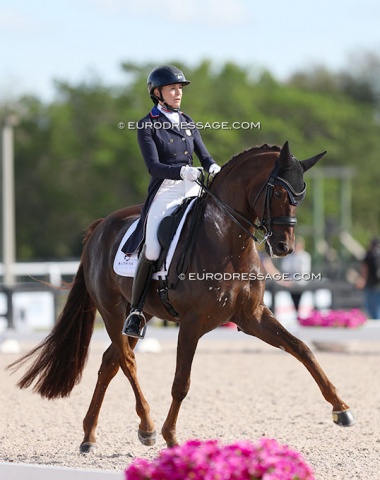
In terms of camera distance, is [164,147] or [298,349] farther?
[164,147]

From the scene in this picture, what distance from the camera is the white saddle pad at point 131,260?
22.0ft

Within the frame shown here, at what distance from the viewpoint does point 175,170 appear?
258 inches

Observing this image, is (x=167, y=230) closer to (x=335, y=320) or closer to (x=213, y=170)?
(x=213, y=170)

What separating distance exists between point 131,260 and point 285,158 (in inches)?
61.4

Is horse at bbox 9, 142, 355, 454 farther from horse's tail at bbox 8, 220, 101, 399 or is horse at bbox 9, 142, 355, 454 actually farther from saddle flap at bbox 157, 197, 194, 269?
horse's tail at bbox 8, 220, 101, 399

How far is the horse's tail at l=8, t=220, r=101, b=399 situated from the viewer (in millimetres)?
7586

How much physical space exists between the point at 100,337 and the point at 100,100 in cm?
4356

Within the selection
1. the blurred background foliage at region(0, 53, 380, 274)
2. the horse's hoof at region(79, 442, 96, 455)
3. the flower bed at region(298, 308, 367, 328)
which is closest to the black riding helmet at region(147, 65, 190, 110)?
the horse's hoof at region(79, 442, 96, 455)

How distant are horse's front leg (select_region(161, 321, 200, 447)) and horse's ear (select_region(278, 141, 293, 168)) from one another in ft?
3.91

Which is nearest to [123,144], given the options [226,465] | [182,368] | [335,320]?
[335,320]

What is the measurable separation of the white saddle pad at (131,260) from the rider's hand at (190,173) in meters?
0.36

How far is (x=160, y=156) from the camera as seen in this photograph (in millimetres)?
6832

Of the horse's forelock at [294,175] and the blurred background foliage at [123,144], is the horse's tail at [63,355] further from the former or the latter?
the blurred background foliage at [123,144]

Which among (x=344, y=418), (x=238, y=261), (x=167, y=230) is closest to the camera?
(x=344, y=418)
